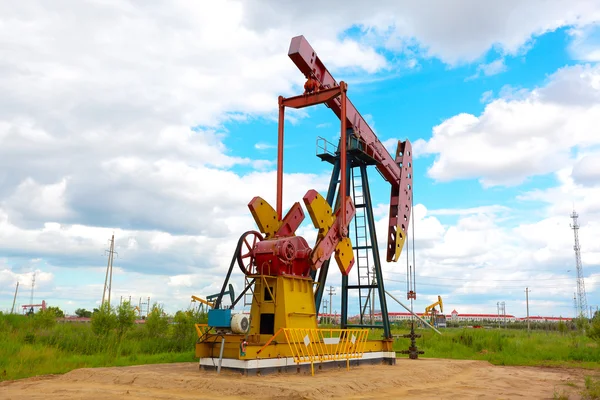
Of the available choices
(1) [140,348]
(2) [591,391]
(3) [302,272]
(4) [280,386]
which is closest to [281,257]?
(3) [302,272]

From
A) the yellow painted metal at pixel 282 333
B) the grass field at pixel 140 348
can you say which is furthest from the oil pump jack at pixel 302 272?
the grass field at pixel 140 348

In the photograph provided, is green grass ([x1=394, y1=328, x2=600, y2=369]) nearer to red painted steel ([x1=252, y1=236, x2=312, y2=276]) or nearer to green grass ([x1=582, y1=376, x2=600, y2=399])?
green grass ([x1=582, y1=376, x2=600, y2=399])

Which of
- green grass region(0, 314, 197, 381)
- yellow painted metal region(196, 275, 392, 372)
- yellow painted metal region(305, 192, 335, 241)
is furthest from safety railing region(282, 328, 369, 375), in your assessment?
green grass region(0, 314, 197, 381)

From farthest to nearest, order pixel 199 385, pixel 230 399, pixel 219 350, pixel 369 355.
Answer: pixel 369 355, pixel 219 350, pixel 199 385, pixel 230 399

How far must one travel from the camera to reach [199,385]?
8969mm

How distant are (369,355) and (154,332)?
317 inches

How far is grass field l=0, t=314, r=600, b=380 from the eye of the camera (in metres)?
12.8

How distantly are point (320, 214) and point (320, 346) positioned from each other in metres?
3.04

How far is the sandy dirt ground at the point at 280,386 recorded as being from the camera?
331 inches

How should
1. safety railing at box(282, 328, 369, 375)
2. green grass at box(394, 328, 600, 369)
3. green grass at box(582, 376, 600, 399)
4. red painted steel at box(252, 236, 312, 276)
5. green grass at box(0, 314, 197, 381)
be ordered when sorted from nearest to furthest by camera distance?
green grass at box(582, 376, 600, 399) < safety railing at box(282, 328, 369, 375) < red painted steel at box(252, 236, 312, 276) < green grass at box(0, 314, 197, 381) < green grass at box(394, 328, 600, 369)

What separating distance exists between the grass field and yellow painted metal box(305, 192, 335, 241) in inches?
210

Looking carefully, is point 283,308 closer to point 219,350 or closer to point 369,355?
point 219,350

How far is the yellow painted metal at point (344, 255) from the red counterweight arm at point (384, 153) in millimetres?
3483

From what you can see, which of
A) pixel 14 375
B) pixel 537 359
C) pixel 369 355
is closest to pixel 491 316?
pixel 537 359
